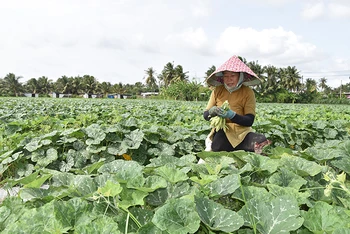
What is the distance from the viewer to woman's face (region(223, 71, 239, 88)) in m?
3.54

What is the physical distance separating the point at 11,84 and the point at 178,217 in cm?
7610

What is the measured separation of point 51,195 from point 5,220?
20 cm

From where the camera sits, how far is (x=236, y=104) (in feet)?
11.9

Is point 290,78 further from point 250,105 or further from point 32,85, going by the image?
point 250,105

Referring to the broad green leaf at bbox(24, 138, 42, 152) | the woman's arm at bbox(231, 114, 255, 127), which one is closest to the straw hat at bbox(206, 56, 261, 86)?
the woman's arm at bbox(231, 114, 255, 127)

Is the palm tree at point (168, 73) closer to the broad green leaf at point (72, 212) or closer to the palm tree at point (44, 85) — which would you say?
the palm tree at point (44, 85)

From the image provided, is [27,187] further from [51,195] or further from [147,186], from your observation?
[147,186]

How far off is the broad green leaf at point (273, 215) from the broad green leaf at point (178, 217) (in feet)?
0.64

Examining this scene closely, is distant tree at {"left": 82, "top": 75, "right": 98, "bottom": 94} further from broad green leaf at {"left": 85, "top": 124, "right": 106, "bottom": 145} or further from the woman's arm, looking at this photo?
the woman's arm

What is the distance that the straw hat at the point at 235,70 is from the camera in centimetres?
336

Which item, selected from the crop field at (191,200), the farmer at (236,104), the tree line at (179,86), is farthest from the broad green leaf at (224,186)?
the tree line at (179,86)

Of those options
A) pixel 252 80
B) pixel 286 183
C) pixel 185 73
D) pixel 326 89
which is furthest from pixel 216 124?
pixel 326 89

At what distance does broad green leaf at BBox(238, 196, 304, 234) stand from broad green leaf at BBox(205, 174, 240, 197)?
0.13 meters

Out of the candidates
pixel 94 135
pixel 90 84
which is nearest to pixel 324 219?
pixel 94 135
